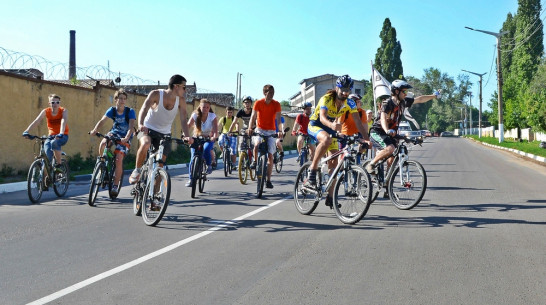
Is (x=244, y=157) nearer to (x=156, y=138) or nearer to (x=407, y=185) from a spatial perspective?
(x=156, y=138)

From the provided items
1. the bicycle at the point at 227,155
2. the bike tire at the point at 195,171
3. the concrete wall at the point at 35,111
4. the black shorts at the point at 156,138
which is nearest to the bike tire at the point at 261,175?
the bike tire at the point at 195,171

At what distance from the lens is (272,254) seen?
527cm

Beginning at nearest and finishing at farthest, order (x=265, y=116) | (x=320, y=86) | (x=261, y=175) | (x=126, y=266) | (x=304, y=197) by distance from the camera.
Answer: (x=126, y=266) < (x=304, y=197) < (x=261, y=175) < (x=265, y=116) < (x=320, y=86)

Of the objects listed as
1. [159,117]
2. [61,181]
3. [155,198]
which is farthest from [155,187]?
[61,181]

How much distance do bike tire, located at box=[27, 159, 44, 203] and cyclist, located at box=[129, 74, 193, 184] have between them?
2.38m

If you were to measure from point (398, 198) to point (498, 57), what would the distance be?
3487 centimetres

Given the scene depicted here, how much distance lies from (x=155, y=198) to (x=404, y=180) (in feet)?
11.3

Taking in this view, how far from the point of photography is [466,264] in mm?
4852

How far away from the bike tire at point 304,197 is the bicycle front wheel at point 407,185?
1.31m

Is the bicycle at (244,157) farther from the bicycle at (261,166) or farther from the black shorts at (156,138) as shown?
the black shorts at (156,138)

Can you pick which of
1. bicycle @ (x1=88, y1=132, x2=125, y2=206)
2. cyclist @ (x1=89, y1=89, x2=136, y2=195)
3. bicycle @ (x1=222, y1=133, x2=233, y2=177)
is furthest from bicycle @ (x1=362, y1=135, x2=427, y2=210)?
bicycle @ (x1=222, y1=133, x2=233, y2=177)

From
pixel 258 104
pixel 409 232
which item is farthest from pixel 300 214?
pixel 258 104

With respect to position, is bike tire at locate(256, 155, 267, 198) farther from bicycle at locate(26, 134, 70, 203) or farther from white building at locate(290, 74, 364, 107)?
white building at locate(290, 74, 364, 107)

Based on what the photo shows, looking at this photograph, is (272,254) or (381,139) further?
(381,139)
